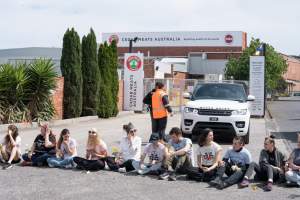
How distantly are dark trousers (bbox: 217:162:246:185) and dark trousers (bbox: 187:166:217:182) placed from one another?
0.45 ft

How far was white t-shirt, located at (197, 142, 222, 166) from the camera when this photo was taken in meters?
10.2

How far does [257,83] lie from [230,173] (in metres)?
19.9

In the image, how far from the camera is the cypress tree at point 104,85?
26.4 meters

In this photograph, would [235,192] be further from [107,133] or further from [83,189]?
[107,133]

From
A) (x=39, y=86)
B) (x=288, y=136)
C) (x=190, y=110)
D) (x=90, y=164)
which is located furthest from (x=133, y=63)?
(x=90, y=164)

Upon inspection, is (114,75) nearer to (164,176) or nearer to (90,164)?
(90,164)

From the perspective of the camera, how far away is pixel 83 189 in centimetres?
911

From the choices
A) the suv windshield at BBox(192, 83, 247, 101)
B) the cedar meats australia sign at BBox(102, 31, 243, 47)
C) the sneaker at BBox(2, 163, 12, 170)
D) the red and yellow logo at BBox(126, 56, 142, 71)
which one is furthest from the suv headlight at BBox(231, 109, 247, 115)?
the cedar meats australia sign at BBox(102, 31, 243, 47)

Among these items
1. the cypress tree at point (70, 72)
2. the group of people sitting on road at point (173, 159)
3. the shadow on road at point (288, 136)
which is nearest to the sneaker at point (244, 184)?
the group of people sitting on road at point (173, 159)

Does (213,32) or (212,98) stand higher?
(213,32)

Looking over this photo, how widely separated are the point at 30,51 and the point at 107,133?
3933cm

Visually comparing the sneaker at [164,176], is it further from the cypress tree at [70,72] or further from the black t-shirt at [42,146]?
the cypress tree at [70,72]

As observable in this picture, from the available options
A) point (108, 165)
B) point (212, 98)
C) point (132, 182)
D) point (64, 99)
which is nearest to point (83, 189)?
point (132, 182)

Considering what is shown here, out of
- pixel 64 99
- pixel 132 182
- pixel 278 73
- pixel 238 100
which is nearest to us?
pixel 132 182
